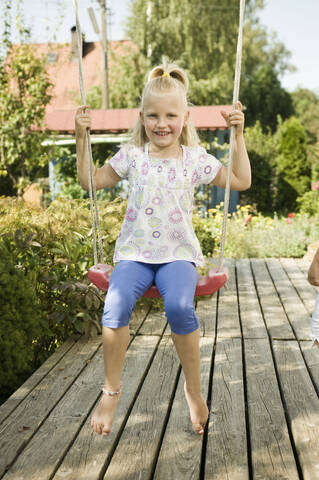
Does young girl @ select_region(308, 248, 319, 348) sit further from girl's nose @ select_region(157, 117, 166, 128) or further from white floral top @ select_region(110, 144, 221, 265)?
girl's nose @ select_region(157, 117, 166, 128)

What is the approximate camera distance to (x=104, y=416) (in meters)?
2.07

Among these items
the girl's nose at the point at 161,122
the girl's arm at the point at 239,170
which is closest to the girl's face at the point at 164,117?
the girl's nose at the point at 161,122

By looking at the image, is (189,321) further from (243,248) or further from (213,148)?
(213,148)

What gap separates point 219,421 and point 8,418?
101 cm

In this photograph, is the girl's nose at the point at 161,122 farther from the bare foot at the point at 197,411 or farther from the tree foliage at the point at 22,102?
the tree foliage at the point at 22,102

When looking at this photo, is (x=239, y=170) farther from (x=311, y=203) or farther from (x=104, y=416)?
Answer: (x=311, y=203)

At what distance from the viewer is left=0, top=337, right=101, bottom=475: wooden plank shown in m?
2.14

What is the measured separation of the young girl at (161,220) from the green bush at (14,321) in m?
0.73

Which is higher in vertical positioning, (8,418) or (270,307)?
(8,418)

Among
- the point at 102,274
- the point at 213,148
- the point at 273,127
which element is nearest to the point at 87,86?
the point at 273,127

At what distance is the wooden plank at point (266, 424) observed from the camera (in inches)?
77.5

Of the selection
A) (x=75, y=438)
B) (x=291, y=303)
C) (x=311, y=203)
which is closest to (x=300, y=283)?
(x=291, y=303)

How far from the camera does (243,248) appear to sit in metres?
7.50

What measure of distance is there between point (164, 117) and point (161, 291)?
78cm
